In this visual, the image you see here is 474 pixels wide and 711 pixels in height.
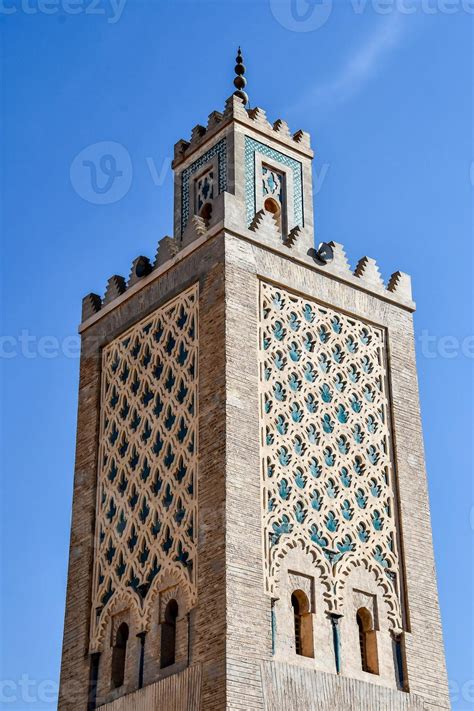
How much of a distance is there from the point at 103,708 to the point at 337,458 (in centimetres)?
360

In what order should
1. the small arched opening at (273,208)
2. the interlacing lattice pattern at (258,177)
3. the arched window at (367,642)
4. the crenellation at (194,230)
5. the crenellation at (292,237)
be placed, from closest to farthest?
the arched window at (367,642) < the crenellation at (194,230) < the crenellation at (292,237) < the interlacing lattice pattern at (258,177) < the small arched opening at (273,208)

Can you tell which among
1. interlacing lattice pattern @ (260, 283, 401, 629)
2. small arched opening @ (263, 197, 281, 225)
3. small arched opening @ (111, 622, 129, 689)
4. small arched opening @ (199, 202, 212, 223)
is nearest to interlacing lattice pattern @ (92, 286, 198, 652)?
small arched opening @ (111, 622, 129, 689)

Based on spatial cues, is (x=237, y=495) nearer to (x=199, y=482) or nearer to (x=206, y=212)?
(x=199, y=482)

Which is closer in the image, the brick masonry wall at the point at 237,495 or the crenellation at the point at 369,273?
the brick masonry wall at the point at 237,495

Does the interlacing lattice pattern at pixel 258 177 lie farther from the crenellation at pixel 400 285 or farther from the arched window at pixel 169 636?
the arched window at pixel 169 636

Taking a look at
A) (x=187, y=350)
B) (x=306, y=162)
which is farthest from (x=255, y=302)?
(x=306, y=162)

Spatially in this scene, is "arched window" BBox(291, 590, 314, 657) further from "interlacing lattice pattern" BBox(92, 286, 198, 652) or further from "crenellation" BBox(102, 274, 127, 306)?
"crenellation" BBox(102, 274, 127, 306)

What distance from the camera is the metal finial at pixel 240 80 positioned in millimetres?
15594

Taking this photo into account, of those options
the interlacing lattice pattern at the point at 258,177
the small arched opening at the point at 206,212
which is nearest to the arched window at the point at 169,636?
the interlacing lattice pattern at the point at 258,177

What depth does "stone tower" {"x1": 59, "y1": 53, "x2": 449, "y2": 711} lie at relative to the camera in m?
11.7

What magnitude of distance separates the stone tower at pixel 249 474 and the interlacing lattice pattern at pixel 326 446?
0.08 ft

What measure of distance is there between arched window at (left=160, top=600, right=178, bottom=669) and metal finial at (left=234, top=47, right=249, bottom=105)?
6.65 meters

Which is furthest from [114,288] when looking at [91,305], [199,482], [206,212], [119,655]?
[119,655]

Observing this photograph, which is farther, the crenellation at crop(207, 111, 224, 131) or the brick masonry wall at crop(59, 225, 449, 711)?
the crenellation at crop(207, 111, 224, 131)
